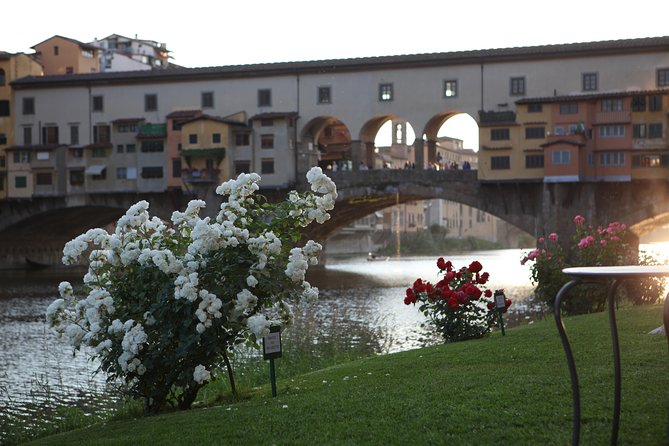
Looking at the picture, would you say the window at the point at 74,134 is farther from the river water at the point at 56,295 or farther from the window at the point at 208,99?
the window at the point at 208,99

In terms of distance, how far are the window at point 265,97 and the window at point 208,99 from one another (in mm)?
3421

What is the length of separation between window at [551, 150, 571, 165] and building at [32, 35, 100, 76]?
4161cm

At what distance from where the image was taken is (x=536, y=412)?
848 cm

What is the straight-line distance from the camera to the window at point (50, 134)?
6450cm

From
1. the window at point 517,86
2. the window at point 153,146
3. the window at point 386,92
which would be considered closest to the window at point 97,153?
the window at point 153,146

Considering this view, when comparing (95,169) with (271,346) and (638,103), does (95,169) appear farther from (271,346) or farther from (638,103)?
(271,346)

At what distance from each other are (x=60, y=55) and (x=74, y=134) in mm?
14039

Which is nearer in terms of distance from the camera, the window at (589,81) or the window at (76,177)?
the window at (589,81)

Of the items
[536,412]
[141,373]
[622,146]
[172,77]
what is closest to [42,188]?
[172,77]

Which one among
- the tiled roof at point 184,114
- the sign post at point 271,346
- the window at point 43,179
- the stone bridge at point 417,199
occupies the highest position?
the tiled roof at point 184,114

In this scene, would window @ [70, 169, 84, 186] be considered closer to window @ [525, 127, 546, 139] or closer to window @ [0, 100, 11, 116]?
window @ [0, 100, 11, 116]

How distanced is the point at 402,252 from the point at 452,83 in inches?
1740

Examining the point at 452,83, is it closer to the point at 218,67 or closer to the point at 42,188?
the point at 218,67

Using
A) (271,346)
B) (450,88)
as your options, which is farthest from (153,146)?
(271,346)
